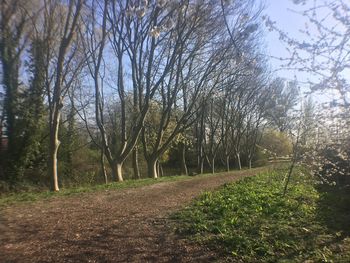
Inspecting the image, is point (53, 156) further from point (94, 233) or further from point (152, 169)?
point (152, 169)

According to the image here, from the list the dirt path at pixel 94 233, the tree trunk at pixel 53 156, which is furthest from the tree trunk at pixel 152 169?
the dirt path at pixel 94 233

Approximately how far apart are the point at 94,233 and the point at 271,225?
3.41 m

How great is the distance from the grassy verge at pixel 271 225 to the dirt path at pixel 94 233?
19.6 inches

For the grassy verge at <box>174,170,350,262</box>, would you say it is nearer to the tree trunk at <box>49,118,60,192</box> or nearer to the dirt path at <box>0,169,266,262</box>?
the dirt path at <box>0,169,266,262</box>

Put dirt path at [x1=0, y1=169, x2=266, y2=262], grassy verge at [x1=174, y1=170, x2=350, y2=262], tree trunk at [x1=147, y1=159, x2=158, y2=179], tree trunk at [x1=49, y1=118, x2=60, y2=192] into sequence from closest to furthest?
dirt path at [x1=0, y1=169, x2=266, y2=262], grassy verge at [x1=174, y1=170, x2=350, y2=262], tree trunk at [x1=49, y1=118, x2=60, y2=192], tree trunk at [x1=147, y1=159, x2=158, y2=179]

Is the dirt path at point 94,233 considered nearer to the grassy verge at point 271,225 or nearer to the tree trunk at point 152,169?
the grassy verge at point 271,225

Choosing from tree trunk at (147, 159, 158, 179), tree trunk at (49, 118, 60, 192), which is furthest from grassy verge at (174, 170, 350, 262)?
tree trunk at (147, 159, 158, 179)

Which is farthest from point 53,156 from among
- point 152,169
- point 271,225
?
point 271,225

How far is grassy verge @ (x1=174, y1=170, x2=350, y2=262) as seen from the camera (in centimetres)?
667

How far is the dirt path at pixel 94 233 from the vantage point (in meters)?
6.21

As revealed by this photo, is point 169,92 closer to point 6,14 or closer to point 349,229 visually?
point 6,14

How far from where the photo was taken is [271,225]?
26.6 feet

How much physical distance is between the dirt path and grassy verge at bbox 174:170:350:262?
0.50m

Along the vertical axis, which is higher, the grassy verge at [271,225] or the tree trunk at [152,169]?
the tree trunk at [152,169]
